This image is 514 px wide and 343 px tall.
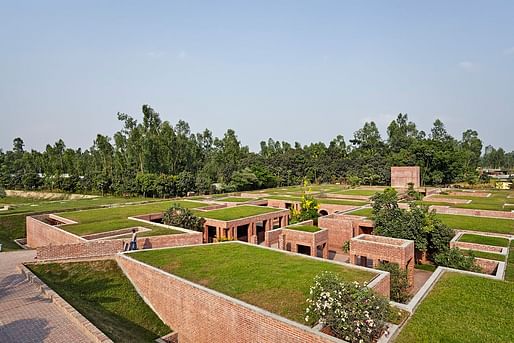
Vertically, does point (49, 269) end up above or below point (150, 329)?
above

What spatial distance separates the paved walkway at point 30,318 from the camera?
6715 millimetres

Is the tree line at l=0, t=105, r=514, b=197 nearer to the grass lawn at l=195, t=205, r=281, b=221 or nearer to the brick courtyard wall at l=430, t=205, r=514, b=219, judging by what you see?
the grass lawn at l=195, t=205, r=281, b=221

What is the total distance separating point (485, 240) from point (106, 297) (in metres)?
14.4

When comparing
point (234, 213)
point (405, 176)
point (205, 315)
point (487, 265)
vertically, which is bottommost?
point (205, 315)

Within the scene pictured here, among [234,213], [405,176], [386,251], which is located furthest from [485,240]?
[405,176]

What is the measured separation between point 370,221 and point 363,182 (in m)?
31.8

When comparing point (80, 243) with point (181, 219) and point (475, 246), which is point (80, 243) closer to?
point (181, 219)

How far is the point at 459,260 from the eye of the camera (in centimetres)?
1160

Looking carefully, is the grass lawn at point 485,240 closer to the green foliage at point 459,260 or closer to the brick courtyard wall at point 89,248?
the green foliage at point 459,260

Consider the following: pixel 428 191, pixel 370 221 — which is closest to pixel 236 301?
pixel 370 221

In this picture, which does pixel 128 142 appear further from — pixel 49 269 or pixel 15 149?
pixel 15 149

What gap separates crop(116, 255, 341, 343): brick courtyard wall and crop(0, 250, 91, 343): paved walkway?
102 inches

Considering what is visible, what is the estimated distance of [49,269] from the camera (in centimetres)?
1098

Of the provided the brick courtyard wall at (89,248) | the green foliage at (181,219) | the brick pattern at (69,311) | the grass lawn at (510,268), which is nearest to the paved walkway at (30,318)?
the brick pattern at (69,311)
